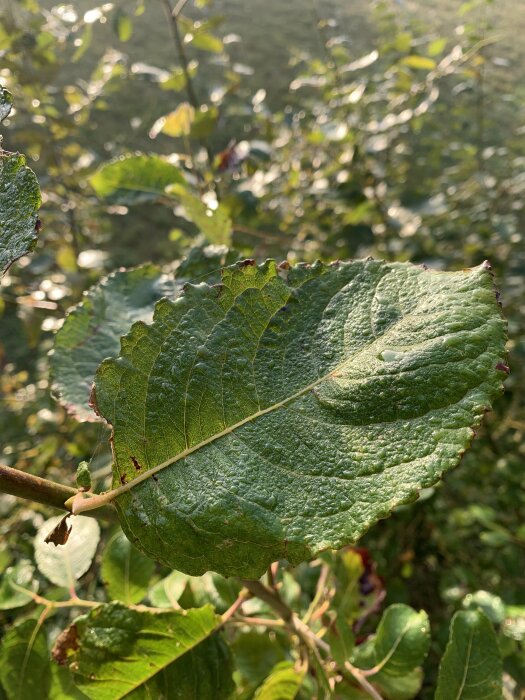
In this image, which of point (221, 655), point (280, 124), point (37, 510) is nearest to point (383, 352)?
point (221, 655)

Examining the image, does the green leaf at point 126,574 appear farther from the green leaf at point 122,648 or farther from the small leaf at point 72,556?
the green leaf at point 122,648

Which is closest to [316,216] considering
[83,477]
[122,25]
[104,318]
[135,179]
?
[122,25]

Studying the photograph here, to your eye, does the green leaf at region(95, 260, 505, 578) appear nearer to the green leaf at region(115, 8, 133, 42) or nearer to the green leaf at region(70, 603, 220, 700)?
the green leaf at region(70, 603, 220, 700)

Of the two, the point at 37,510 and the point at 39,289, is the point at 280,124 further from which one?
the point at 37,510

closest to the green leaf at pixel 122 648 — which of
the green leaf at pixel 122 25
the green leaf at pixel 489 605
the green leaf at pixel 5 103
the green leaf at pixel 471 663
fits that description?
the green leaf at pixel 471 663

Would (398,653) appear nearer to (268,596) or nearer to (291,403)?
(268,596)
